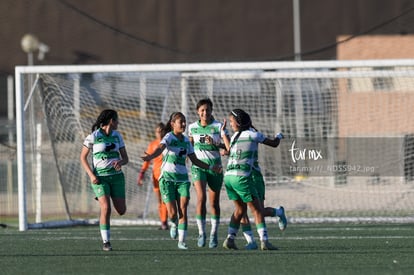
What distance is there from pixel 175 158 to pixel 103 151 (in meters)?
0.99

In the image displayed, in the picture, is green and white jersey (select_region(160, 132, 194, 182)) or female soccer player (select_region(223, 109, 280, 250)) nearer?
female soccer player (select_region(223, 109, 280, 250))

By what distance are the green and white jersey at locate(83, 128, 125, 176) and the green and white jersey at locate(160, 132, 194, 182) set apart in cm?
69

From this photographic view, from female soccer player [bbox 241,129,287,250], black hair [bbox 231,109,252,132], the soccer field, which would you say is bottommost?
the soccer field

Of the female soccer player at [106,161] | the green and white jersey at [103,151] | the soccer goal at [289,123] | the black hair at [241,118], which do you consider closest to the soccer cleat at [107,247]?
the female soccer player at [106,161]

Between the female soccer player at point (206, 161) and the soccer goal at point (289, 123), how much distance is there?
5.63 meters

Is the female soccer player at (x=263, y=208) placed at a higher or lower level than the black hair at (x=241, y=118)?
lower

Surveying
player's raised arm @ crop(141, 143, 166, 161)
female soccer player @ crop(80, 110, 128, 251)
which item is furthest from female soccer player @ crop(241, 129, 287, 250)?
female soccer player @ crop(80, 110, 128, 251)

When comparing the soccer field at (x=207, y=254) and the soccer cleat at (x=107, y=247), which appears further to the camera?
the soccer cleat at (x=107, y=247)

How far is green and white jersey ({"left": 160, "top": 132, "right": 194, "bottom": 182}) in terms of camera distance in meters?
15.8

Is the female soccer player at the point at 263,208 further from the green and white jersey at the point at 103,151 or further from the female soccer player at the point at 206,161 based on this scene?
the green and white jersey at the point at 103,151

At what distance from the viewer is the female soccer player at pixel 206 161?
627 inches

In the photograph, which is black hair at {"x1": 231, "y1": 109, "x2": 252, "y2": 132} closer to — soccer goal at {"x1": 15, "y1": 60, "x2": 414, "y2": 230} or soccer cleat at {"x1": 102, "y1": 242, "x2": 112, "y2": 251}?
soccer cleat at {"x1": 102, "y1": 242, "x2": 112, "y2": 251}

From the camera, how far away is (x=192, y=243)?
16.6 m

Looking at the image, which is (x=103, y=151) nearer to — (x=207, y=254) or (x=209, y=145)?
(x=209, y=145)
